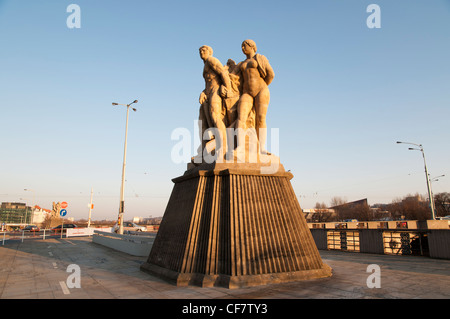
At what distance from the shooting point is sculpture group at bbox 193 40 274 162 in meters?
9.53

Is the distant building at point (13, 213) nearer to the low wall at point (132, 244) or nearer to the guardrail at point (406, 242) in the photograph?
the low wall at point (132, 244)

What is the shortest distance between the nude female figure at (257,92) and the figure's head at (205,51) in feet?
4.39

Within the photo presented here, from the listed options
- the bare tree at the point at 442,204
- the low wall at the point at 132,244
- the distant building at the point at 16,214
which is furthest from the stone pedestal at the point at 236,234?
the distant building at the point at 16,214

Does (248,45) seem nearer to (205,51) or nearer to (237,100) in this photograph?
(205,51)

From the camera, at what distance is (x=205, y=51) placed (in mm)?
10203

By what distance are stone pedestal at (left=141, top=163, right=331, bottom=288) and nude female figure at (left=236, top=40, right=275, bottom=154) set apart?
1.66 m

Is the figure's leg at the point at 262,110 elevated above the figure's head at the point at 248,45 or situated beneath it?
situated beneath

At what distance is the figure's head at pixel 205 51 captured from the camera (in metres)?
10.2

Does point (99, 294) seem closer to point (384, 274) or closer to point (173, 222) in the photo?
point (173, 222)

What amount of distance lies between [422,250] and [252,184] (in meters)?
12.3

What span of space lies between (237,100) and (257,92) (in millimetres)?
766

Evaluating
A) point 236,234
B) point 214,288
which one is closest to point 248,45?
point 236,234

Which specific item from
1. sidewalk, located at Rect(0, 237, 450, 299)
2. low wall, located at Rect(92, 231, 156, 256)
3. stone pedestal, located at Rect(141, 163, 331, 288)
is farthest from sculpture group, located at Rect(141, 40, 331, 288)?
low wall, located at Rect(92, 231, 156, 256)
